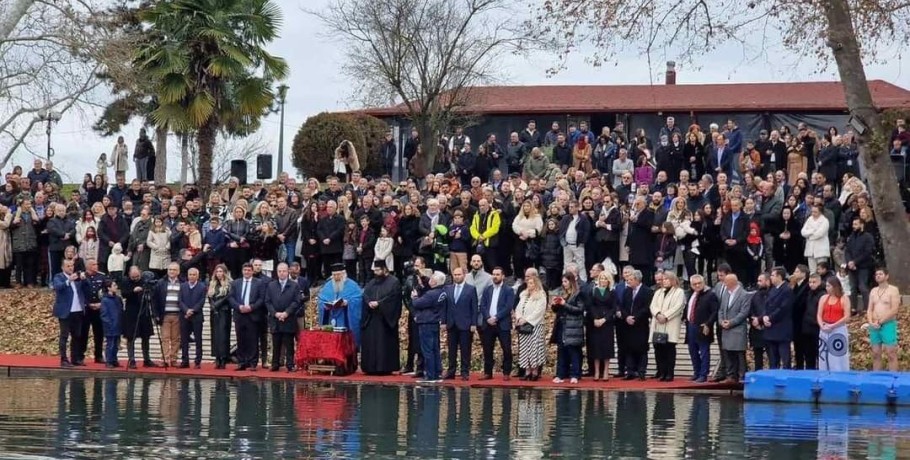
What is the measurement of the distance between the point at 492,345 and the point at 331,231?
4.53 m

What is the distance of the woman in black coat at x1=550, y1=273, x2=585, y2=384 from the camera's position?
78.7 feet

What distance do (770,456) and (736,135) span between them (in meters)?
18.4

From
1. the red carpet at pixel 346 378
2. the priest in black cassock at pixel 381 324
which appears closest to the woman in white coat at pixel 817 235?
the red carpet at pixel 346 378

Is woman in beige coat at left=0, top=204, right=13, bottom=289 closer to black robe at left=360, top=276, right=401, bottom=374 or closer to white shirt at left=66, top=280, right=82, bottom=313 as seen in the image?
white shirt at left=66, top=280, right=82, bottom=313

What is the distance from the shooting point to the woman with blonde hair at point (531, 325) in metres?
24.2

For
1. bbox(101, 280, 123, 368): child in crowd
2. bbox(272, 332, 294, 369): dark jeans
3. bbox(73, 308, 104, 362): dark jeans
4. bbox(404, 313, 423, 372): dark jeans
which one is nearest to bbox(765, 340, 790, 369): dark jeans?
bbox(404, 313, 423, 372): dark jeans

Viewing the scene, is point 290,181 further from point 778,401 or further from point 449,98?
point 449,98

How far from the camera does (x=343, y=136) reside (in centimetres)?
4550

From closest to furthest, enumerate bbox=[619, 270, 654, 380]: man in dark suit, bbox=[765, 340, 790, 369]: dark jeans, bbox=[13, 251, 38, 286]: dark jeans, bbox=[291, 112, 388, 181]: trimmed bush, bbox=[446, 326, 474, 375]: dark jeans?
bbox=[765, 340, 790, 369]: dark jeans < bbox=[619, 270, 654, 380]: man in dark suit < bbox=[446, 326, 474, 375]: dark jeans < bbox=[13, 251, 38, 286]: dark jeans < bbox=[291, 112, 388, 181]: trimmed bush

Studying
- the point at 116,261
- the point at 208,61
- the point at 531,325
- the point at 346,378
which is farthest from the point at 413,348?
the point at 208,61

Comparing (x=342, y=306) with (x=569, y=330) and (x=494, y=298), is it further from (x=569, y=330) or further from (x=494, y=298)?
(x=569, y=330)

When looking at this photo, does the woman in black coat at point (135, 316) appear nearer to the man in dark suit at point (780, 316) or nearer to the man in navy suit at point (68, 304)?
the man in navy suit at point (68, 304)

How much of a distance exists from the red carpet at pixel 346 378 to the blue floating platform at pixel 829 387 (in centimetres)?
130

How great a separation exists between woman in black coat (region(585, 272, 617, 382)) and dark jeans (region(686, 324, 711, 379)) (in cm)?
108
